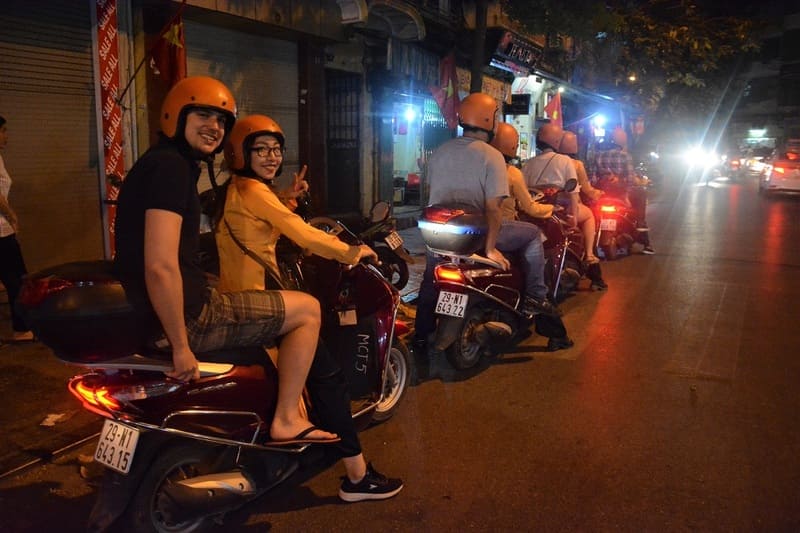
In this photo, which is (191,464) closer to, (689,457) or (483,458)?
(483,458)

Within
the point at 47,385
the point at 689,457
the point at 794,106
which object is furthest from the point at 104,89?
the point at 794,106

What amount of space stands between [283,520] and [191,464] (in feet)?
1.85

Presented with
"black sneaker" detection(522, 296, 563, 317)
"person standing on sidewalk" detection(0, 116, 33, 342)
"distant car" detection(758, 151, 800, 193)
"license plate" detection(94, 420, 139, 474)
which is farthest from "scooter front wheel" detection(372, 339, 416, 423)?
"distant car" detection(758, 151, 800, 193)

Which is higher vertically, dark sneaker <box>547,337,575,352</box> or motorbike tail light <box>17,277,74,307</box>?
motorbike tail light <box>17,277,74,307</box>

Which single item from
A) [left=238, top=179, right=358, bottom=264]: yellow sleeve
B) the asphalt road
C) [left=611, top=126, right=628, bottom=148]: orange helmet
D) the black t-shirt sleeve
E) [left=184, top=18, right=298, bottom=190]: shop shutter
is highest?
[left=184, top=18, right=298, bottom=190]: shop shutter

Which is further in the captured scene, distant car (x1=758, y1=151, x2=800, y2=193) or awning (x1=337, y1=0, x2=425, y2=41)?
distant car (x1=758, y1=151, x2=800, y2=193)

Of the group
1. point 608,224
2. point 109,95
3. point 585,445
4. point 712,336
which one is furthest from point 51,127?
point 608,224

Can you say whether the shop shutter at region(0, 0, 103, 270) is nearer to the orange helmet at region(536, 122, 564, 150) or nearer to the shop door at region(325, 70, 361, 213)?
the orange helmet at region(536, 122, 564, 150)

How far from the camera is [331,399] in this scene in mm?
3320

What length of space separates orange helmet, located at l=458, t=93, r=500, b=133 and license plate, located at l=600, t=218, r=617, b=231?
5.12 m

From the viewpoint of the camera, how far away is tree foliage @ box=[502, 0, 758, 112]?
10461mm

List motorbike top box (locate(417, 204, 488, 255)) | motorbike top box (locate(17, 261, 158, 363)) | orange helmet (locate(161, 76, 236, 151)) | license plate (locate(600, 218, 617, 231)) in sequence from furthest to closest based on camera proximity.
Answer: license plate (locate(600, 218, 617, 231)) < motorbike top box (locate(417, 204, 488, 255)) < orange helmet (locate(161, 76, 236, 151)) < motorbike top box (locate(17, 261, 158, 363))

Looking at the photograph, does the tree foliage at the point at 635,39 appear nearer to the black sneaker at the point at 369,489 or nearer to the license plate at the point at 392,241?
the license plate at the point at 392,241

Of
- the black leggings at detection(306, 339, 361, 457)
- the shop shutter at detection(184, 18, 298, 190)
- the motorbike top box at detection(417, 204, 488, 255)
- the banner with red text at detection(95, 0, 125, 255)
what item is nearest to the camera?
the black leggings at detection(306, 339, 361, 457)
